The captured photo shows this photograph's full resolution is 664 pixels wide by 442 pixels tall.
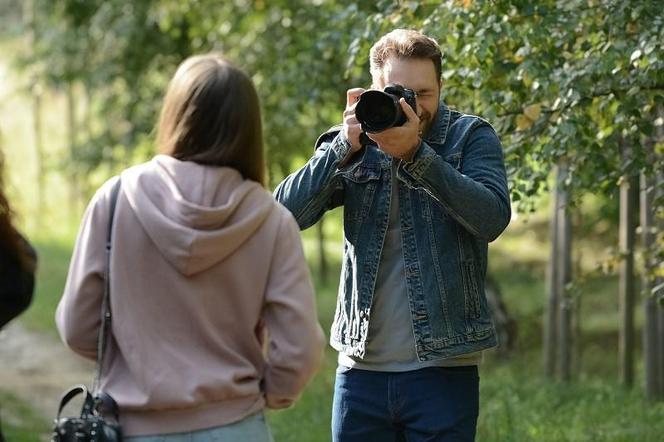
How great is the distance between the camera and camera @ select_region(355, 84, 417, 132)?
3.63 metres

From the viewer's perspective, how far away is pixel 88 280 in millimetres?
3137

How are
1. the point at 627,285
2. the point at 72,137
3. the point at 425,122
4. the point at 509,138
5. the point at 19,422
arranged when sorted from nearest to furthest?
the point at 425,122 → the point at 509,138 → the point at 19,422 → the point at 627,285 → the point at 72,137

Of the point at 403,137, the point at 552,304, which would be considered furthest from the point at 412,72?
the point at 552,304

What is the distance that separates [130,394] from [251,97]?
793 millimetres

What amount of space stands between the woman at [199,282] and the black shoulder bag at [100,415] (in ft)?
0.06

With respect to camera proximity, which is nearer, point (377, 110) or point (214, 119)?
point (214, 119)

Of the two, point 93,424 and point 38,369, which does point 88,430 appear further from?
point 38,369

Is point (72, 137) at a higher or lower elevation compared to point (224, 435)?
higher

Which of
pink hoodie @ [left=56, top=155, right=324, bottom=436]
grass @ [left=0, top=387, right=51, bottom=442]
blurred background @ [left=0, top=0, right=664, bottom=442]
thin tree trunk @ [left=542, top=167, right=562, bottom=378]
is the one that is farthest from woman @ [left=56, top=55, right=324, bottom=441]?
thin tree trunk @ [left=542, top=167, right=562, bottom=378]

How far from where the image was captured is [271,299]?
10.4 feet

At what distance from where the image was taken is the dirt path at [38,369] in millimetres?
11578

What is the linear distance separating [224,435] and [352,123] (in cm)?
115

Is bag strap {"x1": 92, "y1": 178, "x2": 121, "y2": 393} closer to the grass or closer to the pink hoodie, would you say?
the pink hoodie

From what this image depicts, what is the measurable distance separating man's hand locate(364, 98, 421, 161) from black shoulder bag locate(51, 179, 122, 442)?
0.86 m
